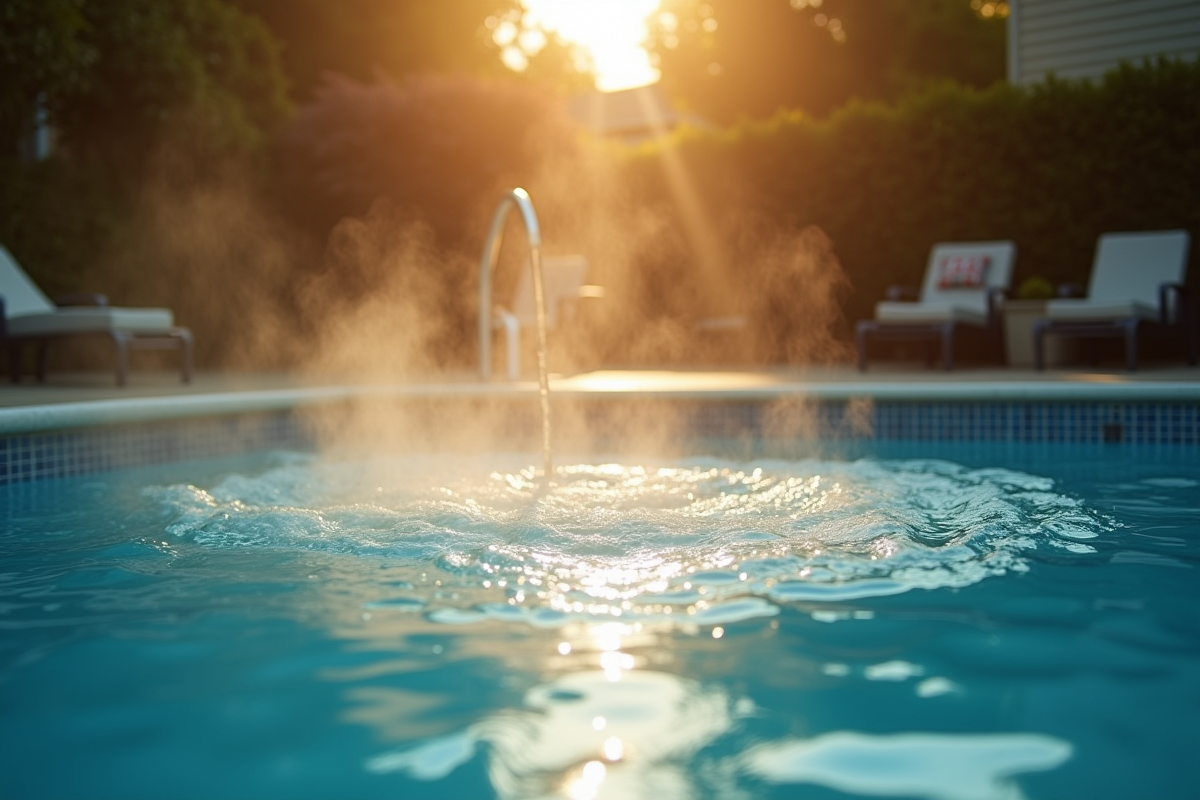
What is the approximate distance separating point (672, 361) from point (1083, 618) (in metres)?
7.36

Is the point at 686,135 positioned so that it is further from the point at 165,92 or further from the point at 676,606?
the point at 676,606

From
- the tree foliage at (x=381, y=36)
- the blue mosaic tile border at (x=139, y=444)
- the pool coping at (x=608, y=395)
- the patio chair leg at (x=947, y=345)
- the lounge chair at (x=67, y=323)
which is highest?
the tree foliage at (x=381, y=36)

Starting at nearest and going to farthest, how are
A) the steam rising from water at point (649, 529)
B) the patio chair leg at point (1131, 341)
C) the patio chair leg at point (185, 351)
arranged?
the steam rising from water at point (649, 529), the patio chair leg at point (1131, 341), the patio chair leg at point (185, 351)

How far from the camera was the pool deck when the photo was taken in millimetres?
4176

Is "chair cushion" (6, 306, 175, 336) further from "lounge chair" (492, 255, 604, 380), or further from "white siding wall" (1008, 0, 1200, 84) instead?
"white siding wall" (1008, 0, 1200, 84)

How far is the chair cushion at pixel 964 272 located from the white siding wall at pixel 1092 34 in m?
2.46

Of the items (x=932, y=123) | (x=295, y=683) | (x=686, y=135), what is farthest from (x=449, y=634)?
(x=686, y=135)

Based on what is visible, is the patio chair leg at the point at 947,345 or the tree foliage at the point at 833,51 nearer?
the patio chair leg at the point at 947,345

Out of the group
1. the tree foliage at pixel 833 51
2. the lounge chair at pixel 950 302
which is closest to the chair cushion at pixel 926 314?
the lounge chair at pixel 950 302

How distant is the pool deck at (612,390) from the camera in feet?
13.7

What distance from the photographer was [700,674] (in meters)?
1.61

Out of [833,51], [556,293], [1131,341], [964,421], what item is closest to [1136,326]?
[1131,341]

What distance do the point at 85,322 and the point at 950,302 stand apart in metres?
5.79

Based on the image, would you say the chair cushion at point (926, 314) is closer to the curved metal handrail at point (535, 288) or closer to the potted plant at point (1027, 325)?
the potted plant at point (1027, 325)
